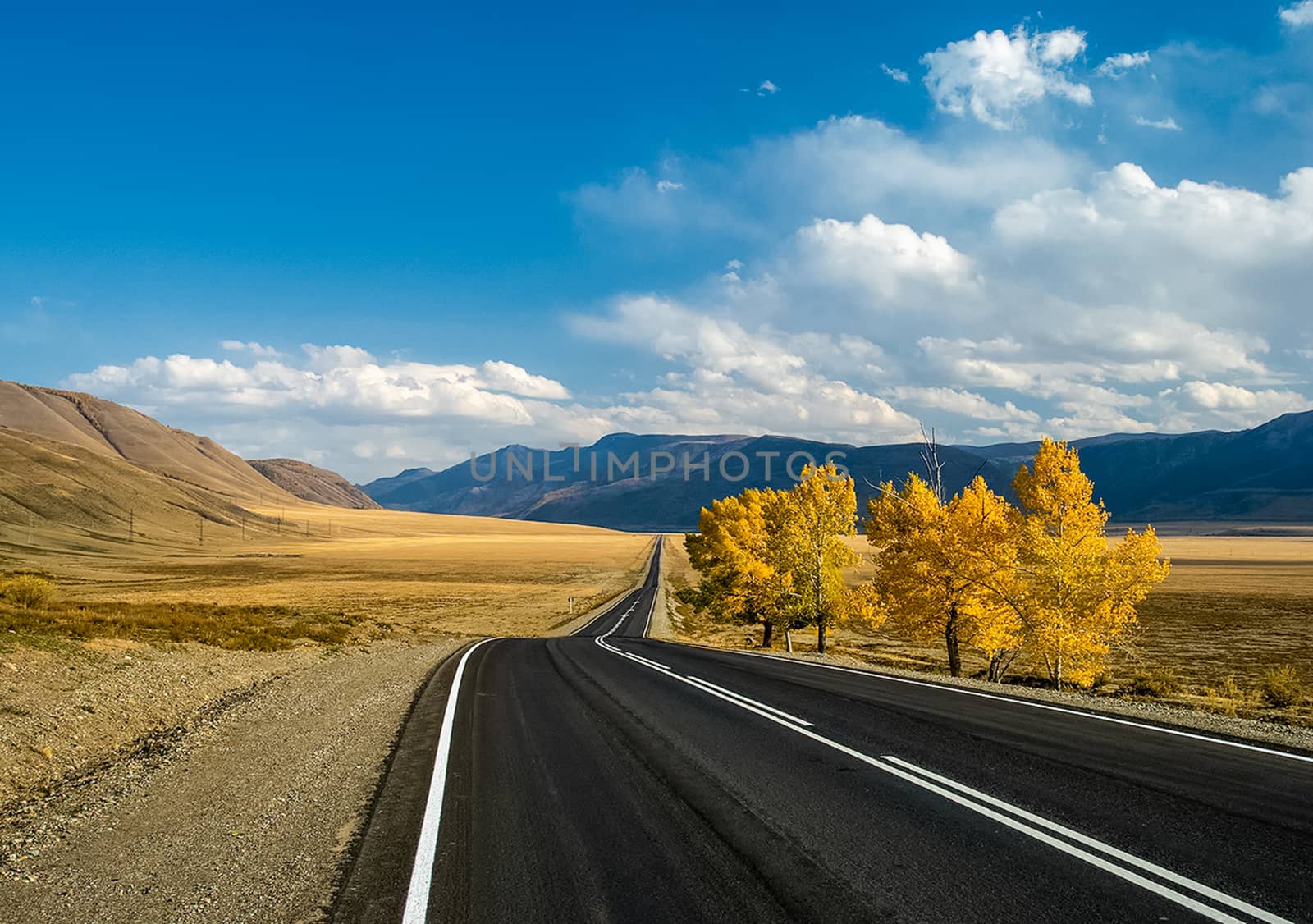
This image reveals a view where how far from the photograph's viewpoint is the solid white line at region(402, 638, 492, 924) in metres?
5.55

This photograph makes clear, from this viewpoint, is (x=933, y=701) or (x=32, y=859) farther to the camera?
(x=933, y=701)

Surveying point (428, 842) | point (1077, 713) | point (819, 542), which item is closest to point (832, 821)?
point (428, 842)

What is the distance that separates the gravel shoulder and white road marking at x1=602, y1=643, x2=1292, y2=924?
246 inches

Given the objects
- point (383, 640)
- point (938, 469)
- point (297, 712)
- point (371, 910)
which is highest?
point (938, 469)

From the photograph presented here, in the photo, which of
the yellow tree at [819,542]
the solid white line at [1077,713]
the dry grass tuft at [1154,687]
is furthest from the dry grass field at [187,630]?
the dry grass tuft at [1154,687]

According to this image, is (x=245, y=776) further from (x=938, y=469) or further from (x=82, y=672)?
(x=938, y=469)

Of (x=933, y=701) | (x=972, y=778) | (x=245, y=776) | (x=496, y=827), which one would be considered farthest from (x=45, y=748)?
(x=933, y=701)

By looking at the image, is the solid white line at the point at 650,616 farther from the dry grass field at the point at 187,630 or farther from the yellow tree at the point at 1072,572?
the yellow tree at the point at 1072,572

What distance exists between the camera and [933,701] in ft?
47.5

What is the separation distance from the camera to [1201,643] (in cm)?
4875

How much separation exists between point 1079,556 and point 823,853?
2809 centimetres

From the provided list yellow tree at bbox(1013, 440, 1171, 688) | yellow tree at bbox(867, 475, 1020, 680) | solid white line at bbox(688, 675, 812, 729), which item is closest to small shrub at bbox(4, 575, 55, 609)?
solid white line at bbox(688, 675, 812, 729)

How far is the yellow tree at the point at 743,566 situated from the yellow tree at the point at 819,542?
1.19 metres

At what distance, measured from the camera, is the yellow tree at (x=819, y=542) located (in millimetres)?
40375
